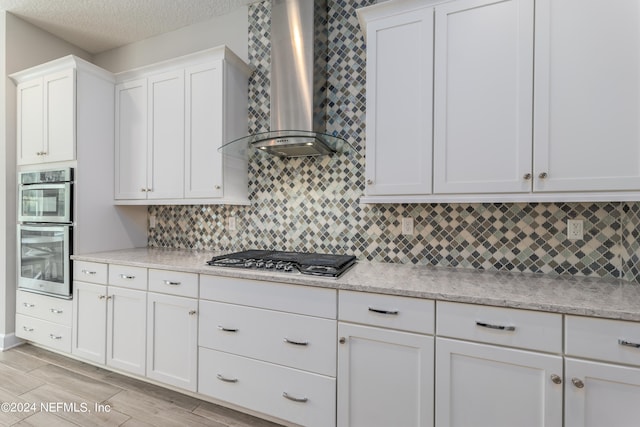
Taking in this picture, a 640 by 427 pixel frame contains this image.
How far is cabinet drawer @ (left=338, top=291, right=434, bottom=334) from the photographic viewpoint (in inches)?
55.1

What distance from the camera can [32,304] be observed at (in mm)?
2621

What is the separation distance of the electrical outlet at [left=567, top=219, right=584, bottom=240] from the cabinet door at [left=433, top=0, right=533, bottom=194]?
1.59 feet

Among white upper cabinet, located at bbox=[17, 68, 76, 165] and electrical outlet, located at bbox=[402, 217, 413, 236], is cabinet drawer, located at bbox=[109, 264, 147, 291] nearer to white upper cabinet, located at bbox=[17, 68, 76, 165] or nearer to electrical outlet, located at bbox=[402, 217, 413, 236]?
white upper cabinet, located at bbox=[17, 68, 76, 165]

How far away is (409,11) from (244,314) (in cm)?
200

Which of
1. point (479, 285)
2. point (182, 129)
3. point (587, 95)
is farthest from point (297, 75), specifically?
point (479, 285)

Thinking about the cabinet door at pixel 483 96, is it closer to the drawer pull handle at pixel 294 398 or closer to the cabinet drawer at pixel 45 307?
the drawer pull handle at pixel 294 398

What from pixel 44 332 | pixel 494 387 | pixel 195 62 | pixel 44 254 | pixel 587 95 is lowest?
pixel 44 332

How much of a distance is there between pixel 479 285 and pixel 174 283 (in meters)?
1.83

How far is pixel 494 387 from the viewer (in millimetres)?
1295

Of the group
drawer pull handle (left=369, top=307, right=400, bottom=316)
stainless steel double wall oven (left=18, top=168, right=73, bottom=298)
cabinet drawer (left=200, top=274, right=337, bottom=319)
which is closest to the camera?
drawer pull handle (left=369, top=307, right=400, bottom=316)

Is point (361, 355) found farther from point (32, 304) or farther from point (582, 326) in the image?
point (32, 304)

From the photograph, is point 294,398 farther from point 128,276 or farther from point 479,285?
point 128,276

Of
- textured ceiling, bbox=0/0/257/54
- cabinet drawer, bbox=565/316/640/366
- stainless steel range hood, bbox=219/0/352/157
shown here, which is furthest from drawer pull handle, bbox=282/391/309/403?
textured ceiling, bbox=0/0/257/54

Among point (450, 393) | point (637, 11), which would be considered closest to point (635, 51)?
point (637, 11)
